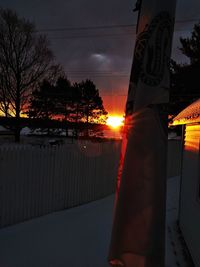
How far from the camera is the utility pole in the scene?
6.41 ft

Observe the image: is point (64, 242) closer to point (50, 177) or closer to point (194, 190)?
point (50, 177)

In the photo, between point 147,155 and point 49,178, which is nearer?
point 147,155

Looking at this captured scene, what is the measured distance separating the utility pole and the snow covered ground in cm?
218

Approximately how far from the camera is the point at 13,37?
23281 mm

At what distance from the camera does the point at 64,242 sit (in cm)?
455

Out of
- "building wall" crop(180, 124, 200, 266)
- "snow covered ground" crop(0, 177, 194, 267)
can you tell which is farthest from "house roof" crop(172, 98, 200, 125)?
"snow covered ground" crop(0, 177, 194, 267)

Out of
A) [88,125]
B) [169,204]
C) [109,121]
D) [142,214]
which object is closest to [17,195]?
[142,214]

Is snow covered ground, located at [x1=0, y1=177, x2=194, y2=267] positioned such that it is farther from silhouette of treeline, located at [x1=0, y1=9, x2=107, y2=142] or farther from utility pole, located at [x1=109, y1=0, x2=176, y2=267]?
silhouette of treeline, located at [x1=0, y1=9, x2=107, y2=142]

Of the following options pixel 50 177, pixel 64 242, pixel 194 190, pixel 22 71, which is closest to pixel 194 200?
pixel 194 190

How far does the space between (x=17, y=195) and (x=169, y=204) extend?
16.1 feet

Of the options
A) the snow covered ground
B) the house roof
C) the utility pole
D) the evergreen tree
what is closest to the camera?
the utility pole

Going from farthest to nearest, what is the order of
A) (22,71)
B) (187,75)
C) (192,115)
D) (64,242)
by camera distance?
(22,71) < (187,75) < (64,242) < (192,115)

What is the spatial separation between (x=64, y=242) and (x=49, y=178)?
1892 mm

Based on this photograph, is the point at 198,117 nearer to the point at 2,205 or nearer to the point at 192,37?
the point at 2,205
